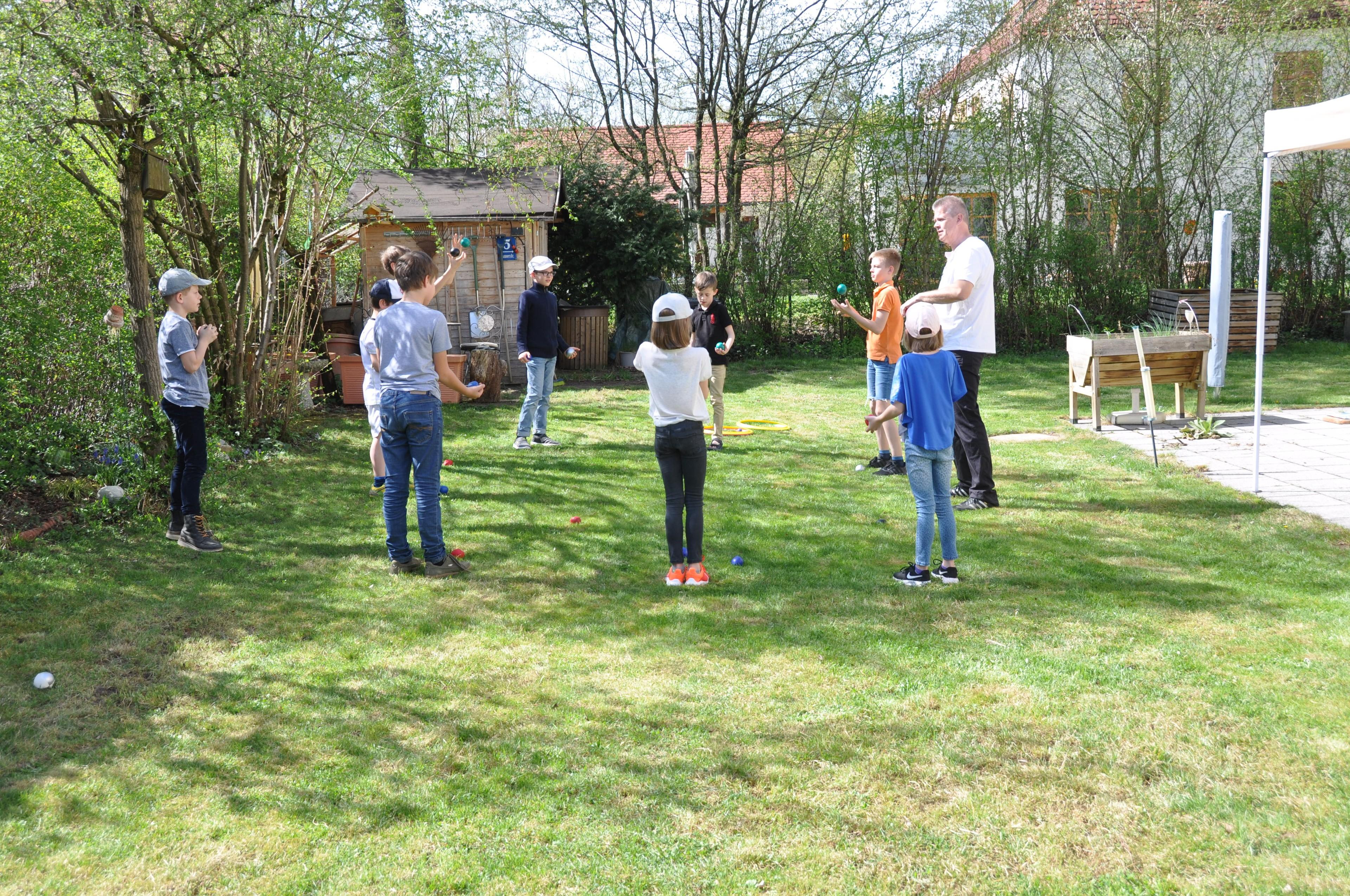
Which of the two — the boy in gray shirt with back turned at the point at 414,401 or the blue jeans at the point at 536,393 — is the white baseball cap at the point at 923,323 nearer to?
the boy in gray shirt with back turned at the point at 414,401

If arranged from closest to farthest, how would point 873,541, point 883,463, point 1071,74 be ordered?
point 873,541
point 883,463
point 1071,74

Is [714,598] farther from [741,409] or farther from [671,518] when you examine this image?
[741,409]

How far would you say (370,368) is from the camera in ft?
22.7

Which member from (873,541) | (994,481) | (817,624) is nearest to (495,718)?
(817,624)

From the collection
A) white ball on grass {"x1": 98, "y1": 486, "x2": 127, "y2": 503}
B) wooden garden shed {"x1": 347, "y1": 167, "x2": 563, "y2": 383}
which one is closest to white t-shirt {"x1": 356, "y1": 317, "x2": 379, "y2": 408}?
white ball on grass {"x1": 98, "y1": 486, "x2": 127, "y2": 503}

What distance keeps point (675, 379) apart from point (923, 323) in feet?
4.22

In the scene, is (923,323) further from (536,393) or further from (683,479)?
(536,393)

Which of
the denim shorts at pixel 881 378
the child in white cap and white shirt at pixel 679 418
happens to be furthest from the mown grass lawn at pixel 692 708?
the denim shorts at pixel 881 378

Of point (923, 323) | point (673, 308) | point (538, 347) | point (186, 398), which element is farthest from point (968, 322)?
point (186, 398)

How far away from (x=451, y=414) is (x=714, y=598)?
685cm

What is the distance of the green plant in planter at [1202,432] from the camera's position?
8.98 meters

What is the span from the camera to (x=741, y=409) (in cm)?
1184

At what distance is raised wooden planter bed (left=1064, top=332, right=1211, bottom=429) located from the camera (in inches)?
376

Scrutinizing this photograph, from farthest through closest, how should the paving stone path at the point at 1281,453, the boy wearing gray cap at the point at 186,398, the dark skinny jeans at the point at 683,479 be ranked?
the paving stone path at the point at 1281,453 < the boy wearing gray cap at the point at 186,398 < the dark skinny jeans at the point at 683,479
